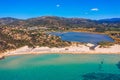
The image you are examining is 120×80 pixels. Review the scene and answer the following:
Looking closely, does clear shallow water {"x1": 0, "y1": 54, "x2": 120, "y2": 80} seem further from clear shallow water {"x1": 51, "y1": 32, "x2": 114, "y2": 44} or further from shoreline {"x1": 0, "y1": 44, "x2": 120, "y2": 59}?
clear shallow water {"x1": 51, "y1": 32, "x2": 114, "y2": 44}

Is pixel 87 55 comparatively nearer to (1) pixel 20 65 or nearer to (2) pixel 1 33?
(1) pixel 20 65

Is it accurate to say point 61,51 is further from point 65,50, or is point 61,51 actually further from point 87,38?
point 87,38

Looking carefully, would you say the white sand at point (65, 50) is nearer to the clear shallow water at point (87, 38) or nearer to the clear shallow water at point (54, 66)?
the clear shallow water at point (54, 66)

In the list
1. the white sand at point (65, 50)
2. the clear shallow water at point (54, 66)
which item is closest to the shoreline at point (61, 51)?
the white sand at point (65, 50)

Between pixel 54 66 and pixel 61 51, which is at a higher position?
pixel 61 51

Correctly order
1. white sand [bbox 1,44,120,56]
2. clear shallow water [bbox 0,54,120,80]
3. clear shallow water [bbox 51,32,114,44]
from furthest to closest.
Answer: clear shallow water [bbox 51,32,114,44] < white sand [bbox 1,44,120,56] < clear shallow water [bbox 0,54,120,80]

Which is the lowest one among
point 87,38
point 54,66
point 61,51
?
point 54,66

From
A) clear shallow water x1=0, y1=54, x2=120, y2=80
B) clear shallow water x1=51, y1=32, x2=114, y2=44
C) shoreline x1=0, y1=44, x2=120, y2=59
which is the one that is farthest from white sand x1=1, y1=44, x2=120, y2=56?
clear shallow water x1=51, y1=32, x2=114, y2=44

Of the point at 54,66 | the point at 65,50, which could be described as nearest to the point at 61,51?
the point at 65,50
